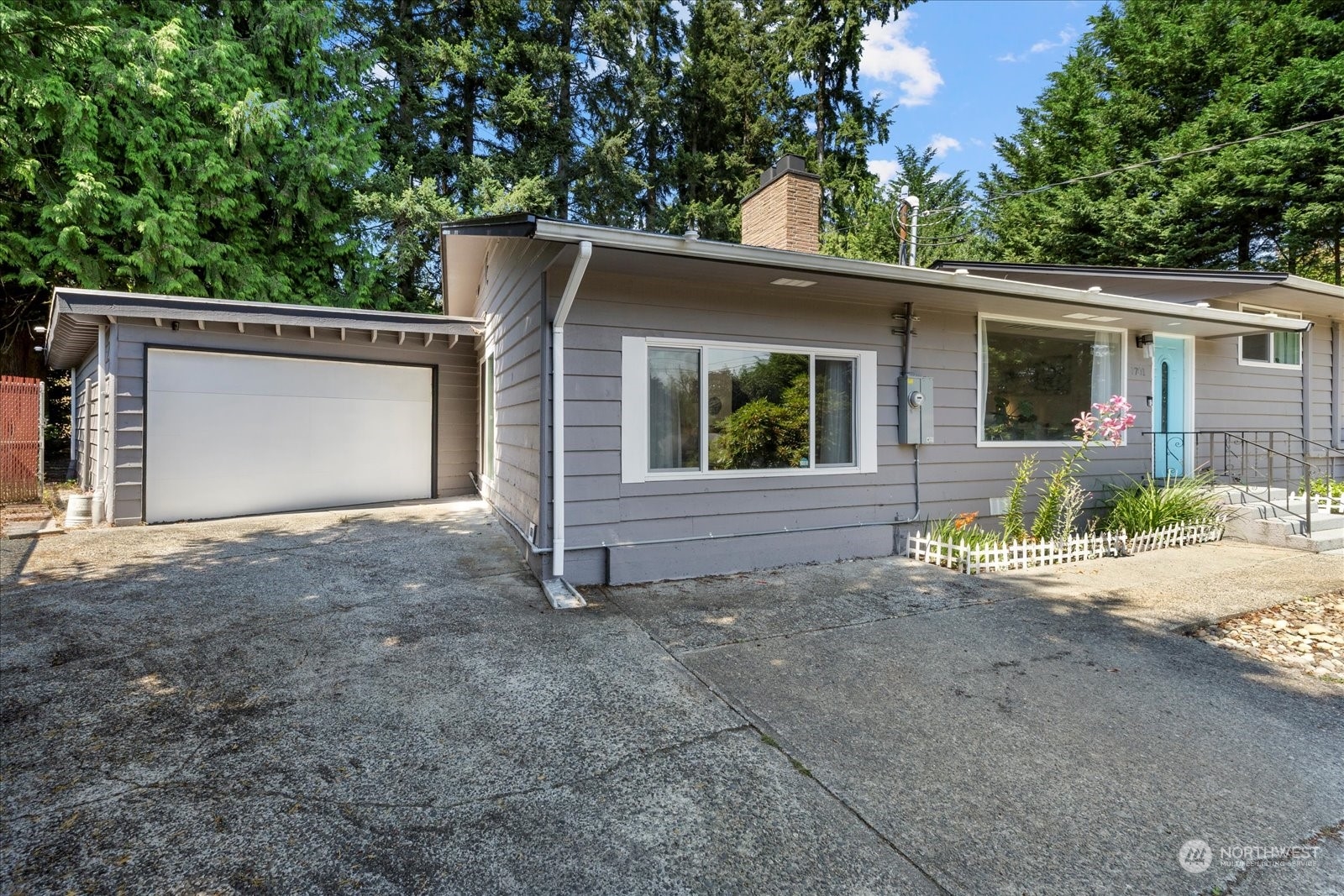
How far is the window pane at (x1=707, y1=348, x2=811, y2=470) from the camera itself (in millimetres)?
5613

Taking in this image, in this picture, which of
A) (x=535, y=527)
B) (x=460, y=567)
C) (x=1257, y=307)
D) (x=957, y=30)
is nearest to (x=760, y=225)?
(x=535, y=527)

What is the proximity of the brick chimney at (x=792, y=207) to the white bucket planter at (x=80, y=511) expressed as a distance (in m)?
8.26

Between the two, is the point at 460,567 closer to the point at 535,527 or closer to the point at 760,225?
the point at 535,527

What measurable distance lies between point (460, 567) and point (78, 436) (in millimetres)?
12732

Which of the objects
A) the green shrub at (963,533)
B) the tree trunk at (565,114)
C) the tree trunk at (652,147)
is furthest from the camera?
the tree trunk at (652,147)

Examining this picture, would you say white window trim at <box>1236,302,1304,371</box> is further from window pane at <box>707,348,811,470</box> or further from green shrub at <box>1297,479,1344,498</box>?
window pane at <box>707,348,811,470</box>

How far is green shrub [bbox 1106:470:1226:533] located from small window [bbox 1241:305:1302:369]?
301 cm

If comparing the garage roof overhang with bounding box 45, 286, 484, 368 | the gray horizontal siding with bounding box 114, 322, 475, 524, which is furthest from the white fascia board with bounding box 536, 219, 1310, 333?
the gray horizontal siding with bounding box 114, 322, 475, 524

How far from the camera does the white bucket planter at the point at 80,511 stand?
7.46 m

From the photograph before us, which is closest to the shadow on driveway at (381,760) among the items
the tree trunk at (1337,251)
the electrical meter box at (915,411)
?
the electrical meter box at (915,411)

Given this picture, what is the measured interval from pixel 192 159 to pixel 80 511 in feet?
28.0

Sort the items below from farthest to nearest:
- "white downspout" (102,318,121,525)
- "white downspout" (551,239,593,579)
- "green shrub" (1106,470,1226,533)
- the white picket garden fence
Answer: "white downspout" (102,318,121,525) < "green shrub" (1106,470,1226,533) < the white picket garden fence < "white downspout" (551,239,593,579)

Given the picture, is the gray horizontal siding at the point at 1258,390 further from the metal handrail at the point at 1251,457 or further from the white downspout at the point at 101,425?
the white downspout at the point at 101,425

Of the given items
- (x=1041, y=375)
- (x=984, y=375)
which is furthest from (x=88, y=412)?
(x=1041, y=375)
